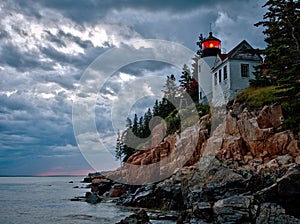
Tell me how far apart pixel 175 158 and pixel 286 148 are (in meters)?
14.7

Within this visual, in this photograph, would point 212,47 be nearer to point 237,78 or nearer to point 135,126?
point 237,78

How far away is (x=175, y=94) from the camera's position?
60.7 m

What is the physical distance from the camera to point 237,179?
20.1 meters

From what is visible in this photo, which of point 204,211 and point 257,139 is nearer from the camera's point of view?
point 204,211

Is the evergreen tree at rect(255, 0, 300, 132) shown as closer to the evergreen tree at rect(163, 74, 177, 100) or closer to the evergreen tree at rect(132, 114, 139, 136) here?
the evergreen tree at rect(163, 74, 177, 100)

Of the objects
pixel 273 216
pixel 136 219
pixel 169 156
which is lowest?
pixel 136 219

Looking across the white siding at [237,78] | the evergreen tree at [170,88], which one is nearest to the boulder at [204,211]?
the white siding at [237,78]

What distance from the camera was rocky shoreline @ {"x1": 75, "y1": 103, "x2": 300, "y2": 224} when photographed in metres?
13.9

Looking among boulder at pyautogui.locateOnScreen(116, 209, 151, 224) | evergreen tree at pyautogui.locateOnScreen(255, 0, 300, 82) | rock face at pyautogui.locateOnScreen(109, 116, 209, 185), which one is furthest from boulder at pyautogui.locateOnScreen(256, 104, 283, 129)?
boulder at pyautogui.locateOnScreen(116, 209, 151, 224)

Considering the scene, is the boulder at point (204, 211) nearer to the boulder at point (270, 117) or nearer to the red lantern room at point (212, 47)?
the boulder at point (270, 117)

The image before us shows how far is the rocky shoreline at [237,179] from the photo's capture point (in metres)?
13.9

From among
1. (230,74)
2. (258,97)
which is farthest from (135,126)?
(258,97)

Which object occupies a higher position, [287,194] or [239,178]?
[239,178]

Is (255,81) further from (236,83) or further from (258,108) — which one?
(258,108)
